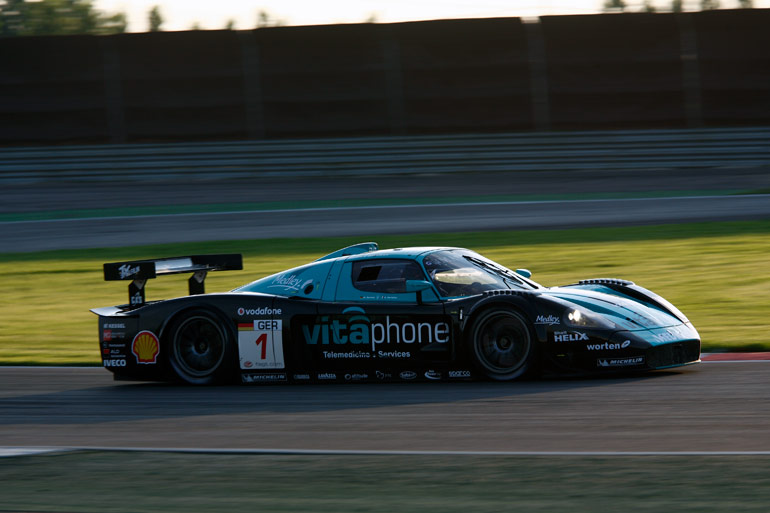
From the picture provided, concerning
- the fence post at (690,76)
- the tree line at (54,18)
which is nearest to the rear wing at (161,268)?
the fence post at (690,76)

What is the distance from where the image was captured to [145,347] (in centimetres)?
945

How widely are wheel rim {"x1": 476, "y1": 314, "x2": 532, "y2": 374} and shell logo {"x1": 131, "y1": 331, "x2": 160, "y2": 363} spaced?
3.00 meters

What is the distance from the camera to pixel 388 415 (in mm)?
7258

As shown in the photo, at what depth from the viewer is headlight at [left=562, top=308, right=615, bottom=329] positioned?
8.02 meters

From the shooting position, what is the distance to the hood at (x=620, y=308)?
322 inches

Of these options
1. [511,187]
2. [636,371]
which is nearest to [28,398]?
[636,371]

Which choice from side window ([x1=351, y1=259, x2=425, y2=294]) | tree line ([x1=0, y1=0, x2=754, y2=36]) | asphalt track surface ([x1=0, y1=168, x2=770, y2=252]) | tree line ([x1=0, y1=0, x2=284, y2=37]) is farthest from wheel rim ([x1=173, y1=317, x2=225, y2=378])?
tree line ([x1=0, y1=0, x2=284, y2=37])

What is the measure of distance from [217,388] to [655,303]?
3.81 meters

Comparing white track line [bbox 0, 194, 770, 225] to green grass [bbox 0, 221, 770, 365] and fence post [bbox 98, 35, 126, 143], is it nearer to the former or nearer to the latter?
green grass [bbox 0, 221, 770, 365]

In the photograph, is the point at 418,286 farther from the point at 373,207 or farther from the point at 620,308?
the point at 373,207

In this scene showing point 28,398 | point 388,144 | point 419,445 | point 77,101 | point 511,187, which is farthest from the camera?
point 77,101

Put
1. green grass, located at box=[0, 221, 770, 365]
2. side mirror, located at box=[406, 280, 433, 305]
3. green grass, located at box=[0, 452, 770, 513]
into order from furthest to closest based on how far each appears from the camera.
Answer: green grass, located at box=[0, 221, 770, 365]
side mirror, located at box=[406, 280, 433, 305]
green grass, located at box=[0, 452, 770, 513]

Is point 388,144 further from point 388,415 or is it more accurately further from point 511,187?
point 388,415

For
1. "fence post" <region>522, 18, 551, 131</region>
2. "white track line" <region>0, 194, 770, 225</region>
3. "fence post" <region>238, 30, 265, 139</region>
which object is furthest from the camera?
"fence post" <region>238, 30, 265, 139</region>
